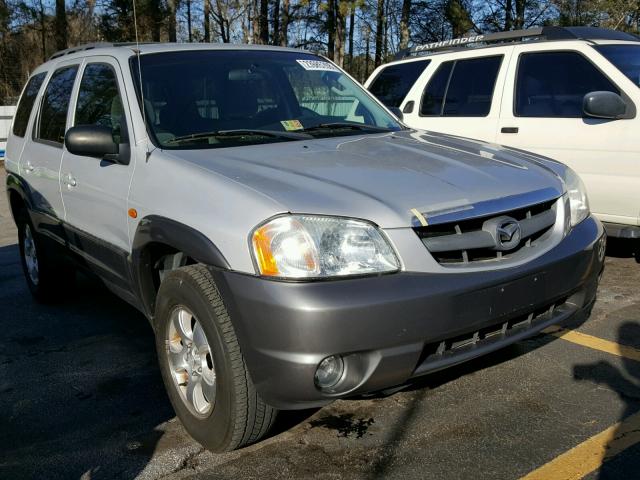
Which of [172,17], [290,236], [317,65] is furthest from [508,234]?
[172,17]

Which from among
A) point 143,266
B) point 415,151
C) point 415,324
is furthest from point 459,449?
point 143,266

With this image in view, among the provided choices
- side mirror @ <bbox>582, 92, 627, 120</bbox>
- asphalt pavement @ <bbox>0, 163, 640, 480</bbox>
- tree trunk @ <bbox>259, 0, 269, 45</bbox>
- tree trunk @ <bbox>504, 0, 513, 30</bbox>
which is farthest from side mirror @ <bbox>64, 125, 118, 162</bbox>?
tree trunk @ <bbox>504, 0, 513, 30</bbox>

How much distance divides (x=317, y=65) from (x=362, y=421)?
241cm

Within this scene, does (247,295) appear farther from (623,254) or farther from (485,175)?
(623,254)

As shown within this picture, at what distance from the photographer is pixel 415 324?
93.0 inches

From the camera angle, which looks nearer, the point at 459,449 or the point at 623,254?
the point at 459,449

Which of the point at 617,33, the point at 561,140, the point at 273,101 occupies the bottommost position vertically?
the point at 561,140

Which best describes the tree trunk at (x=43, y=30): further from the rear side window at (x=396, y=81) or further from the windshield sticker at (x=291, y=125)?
the windshield sticker at (x=291, y=125)

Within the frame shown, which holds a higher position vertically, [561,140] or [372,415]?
[561,140]

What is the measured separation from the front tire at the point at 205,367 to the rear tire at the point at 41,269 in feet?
6.75

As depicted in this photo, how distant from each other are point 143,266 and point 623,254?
15.0 feet

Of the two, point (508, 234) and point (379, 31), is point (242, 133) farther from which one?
Answer: point (379, 31)

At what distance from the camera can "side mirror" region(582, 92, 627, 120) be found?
5020 millimetres

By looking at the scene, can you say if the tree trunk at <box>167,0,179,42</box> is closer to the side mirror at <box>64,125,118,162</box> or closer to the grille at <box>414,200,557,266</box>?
the side mirror at <box>64,125,118,162</box>
